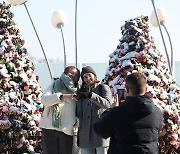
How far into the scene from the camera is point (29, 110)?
5.40 metres

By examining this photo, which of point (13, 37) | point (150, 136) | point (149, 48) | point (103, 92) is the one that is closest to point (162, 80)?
point (149, 48)

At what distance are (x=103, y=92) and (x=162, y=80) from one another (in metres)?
1.78

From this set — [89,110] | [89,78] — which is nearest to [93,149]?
[89,110]

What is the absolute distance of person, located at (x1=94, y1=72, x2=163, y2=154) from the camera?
303cm

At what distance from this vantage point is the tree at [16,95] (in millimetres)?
5254

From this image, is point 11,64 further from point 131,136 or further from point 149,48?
point 131,136

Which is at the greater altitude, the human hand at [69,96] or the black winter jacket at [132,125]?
the human hand at [69,96]

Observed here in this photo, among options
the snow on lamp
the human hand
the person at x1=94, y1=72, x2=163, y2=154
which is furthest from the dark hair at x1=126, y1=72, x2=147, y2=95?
the snow on lamp

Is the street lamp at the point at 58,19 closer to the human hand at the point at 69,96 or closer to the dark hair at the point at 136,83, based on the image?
the human hand at the point at 69,96

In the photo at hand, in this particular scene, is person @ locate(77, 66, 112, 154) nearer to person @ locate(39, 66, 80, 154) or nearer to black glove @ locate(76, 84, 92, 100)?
black glove @ locate(76, 84, 92, 100)

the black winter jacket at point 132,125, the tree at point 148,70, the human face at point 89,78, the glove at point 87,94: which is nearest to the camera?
the black winter jacket at point 132,125

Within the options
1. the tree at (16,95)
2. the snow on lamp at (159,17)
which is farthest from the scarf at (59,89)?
the snow on lamp at (159,17)

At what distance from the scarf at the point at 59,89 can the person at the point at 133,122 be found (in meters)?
1.37

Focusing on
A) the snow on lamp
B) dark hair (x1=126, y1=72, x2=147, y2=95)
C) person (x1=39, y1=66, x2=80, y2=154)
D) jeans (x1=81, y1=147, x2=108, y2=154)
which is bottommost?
jeans (x1=81, y1=147, x2=108, y2=154)
